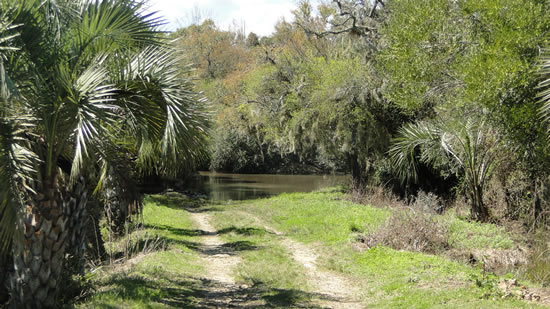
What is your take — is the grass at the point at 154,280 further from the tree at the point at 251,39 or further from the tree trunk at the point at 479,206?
the tree at the point at 251,39

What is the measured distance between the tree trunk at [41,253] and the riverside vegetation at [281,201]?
0.02 meters

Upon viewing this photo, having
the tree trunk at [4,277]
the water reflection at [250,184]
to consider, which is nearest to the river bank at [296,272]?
the tree trunk at [4,277]

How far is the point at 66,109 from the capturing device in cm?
644

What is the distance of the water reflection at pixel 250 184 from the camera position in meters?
34.8

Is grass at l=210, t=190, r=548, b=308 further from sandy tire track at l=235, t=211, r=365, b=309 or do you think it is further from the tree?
the tree

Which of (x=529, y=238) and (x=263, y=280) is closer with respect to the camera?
(x=263, y=280)

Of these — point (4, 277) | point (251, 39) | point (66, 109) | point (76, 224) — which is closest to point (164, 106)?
point (66, 109)

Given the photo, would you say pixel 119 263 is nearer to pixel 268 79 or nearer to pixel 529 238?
pixel 529 238

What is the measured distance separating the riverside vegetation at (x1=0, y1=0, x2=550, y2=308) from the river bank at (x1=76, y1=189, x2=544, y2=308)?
60mm

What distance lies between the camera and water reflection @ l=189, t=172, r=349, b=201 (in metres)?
34.8

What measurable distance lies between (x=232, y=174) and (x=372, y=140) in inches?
1197

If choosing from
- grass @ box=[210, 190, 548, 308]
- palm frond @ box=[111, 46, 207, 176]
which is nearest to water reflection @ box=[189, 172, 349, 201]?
grass @ box=[210, 190, 548, 308]

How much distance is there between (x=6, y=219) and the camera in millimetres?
5645

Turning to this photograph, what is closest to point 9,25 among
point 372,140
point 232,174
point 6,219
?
point 6,219
